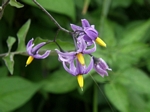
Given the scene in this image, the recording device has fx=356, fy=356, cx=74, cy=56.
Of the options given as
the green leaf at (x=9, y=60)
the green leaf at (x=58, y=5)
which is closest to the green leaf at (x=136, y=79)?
the green leaf at (x=58, y=5)

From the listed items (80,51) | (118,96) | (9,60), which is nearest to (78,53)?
(80,51)

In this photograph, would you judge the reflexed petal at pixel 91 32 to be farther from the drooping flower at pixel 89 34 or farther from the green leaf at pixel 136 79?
the green leaf at pixel 136 79

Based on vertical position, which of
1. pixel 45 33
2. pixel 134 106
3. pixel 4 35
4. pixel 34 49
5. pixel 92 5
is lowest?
pixel 134 106

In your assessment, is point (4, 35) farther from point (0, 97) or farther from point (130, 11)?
point (130, 11)

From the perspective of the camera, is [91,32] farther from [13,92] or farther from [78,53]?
[13,92]

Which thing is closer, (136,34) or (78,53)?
(78,53)

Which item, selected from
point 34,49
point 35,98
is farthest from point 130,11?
point 34,49

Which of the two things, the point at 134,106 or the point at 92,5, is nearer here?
the point at 134,106
